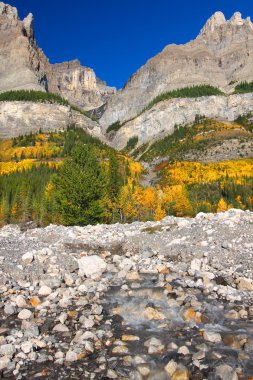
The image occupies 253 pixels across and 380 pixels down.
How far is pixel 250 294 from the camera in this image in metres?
17.9

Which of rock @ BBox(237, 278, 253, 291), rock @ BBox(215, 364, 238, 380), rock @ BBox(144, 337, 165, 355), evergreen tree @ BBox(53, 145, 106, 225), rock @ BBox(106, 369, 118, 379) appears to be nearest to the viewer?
rock @ BBox(215, 364, 238, 380)

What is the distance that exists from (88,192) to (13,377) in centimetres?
3736

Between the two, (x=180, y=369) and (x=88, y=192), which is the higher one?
(x=88, y=192)

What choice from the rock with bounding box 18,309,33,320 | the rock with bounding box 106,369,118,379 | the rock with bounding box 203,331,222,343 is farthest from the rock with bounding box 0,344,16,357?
the rock with bounding box 203,331,222,343

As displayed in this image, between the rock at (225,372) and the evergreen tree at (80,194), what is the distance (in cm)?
3750

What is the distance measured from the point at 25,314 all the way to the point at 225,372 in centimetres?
895

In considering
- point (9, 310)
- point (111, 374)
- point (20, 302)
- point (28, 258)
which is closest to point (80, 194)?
point (28, 258)

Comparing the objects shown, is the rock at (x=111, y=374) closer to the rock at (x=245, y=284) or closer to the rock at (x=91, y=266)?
the rock at (x=245, y=284)

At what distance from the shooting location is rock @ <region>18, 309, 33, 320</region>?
1529 cm

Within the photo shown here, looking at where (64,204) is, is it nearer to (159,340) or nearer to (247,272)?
(247,272)

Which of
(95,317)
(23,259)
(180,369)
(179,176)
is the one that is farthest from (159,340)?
(179,176)

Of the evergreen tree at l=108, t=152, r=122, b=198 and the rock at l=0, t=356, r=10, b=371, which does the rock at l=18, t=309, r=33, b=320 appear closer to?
the rock at l=0, t=356, r=10, b=371

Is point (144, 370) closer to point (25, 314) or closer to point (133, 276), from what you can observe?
point (25, 314)

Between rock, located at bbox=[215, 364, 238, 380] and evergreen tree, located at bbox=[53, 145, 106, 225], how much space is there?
1477 inches
